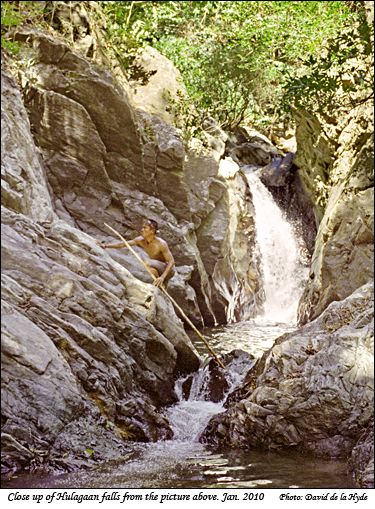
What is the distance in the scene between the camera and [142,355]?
27.3 ft

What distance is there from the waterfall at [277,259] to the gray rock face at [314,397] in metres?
8.10

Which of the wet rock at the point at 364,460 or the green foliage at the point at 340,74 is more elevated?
the green foliage at the point at 340,74

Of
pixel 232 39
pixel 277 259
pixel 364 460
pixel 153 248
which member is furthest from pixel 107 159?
pixel 364 460

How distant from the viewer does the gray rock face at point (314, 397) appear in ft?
21.6

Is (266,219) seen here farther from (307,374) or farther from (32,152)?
(307,374)

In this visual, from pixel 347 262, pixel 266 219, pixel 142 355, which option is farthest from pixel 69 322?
pixel 266 219

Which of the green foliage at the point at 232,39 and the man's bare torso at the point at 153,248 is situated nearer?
the man's bare torso at the point at 153,248

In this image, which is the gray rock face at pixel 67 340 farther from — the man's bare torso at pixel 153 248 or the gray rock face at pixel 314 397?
the man's bare torso at pixel 153 248

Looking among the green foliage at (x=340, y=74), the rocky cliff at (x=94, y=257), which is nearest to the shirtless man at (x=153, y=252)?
the rocky cliff at (x=94, y=257)

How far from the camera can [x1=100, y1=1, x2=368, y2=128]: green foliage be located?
12.0 metres

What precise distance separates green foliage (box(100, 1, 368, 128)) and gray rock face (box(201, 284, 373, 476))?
15.0ft

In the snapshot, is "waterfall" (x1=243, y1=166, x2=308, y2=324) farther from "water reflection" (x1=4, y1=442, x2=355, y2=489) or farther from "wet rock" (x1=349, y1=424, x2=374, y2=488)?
"wet rock" (x1=349, y1=424, x2=374, y2=488)

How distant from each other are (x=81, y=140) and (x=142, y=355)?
5156 millimetres

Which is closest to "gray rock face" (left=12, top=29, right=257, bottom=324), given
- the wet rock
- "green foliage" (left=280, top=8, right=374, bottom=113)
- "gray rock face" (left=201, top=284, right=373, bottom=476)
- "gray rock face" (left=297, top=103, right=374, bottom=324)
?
"gray rock face" (left=297, top=103, right=374, bottom=324)
